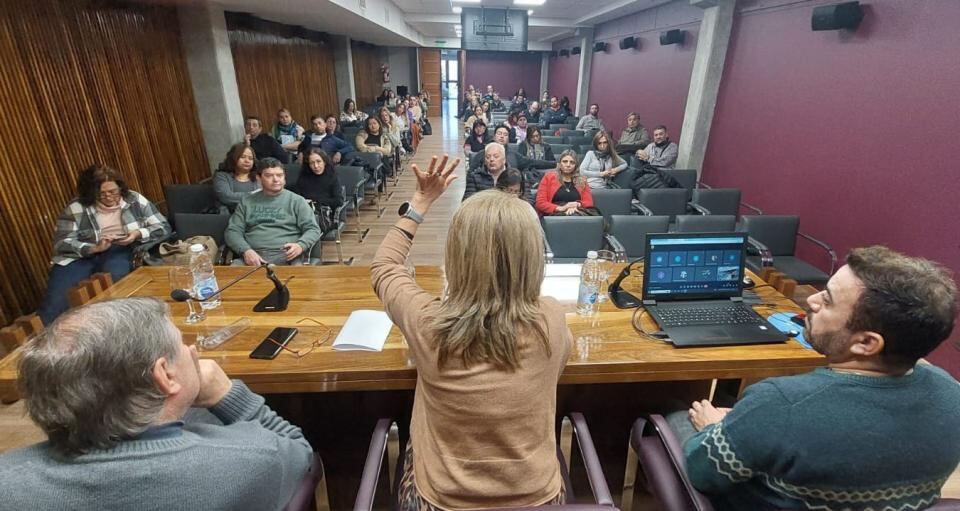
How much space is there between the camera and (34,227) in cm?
330

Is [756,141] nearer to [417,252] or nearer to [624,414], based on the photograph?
[417,252]

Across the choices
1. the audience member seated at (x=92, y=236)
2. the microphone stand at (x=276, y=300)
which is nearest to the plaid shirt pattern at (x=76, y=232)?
the audience member seated at (x=92, y=236)

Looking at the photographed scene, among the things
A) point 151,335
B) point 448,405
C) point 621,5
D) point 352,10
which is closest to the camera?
point 151,335

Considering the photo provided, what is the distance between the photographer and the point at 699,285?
1.87 meters

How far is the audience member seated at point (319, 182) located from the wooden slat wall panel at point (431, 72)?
14.4 m

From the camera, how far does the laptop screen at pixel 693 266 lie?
1790 mm

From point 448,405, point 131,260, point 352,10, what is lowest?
point 131,260

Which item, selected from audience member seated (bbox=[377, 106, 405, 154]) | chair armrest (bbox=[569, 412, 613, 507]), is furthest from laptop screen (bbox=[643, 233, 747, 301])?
audience member seated (bbox=[377, 106, 405, 154])

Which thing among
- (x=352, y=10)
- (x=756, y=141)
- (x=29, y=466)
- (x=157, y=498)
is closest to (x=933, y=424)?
(x=157, y=498)

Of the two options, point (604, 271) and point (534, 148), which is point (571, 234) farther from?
point (534, 148)

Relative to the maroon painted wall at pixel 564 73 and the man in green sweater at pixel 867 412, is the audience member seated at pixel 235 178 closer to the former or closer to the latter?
the man in green sweater at pixel 867 412

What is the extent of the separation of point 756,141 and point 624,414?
410cm

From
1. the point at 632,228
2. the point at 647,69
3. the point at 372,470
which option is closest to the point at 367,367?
the point at 372,470

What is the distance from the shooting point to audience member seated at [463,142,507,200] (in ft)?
13.0
